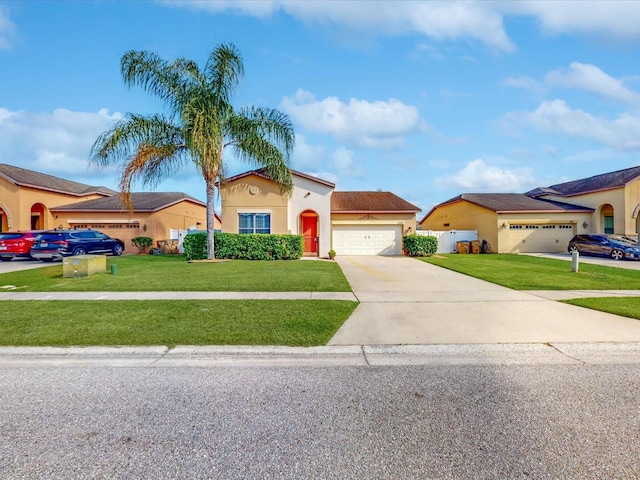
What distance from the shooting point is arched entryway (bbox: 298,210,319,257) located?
21.3 metres

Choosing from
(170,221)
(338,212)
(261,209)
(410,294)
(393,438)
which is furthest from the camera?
(170,221)

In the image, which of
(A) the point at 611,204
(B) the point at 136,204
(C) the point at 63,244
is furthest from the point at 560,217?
(C) the point at 63,244

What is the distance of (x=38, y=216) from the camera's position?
25.8 meters

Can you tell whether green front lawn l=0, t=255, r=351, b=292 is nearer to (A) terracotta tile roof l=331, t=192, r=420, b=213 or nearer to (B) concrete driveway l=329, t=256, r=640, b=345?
(B) concrete driveway l=329, t=256, r=640, b=345

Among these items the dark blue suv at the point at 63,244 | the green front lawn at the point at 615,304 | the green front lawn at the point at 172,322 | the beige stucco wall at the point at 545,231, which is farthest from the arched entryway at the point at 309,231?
the green front lawn at the point at 615,304

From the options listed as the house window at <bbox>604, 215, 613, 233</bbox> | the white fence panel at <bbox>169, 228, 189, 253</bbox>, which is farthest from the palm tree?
the house window at <bbox>604, 215, 613, 233</bbox>

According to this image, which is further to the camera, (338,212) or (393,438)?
(338,212)

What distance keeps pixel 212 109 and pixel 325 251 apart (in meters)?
9.95

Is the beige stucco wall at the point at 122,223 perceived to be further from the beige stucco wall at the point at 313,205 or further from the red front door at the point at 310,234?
the red front door at the point at 310,234

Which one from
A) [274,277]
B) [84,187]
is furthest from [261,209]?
[84,187]

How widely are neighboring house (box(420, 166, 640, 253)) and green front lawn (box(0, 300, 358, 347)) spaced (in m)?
19.8

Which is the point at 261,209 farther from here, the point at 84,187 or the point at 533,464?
the point at 84,187

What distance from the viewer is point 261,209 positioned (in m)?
20.1

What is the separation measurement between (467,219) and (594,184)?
9.38 meters
